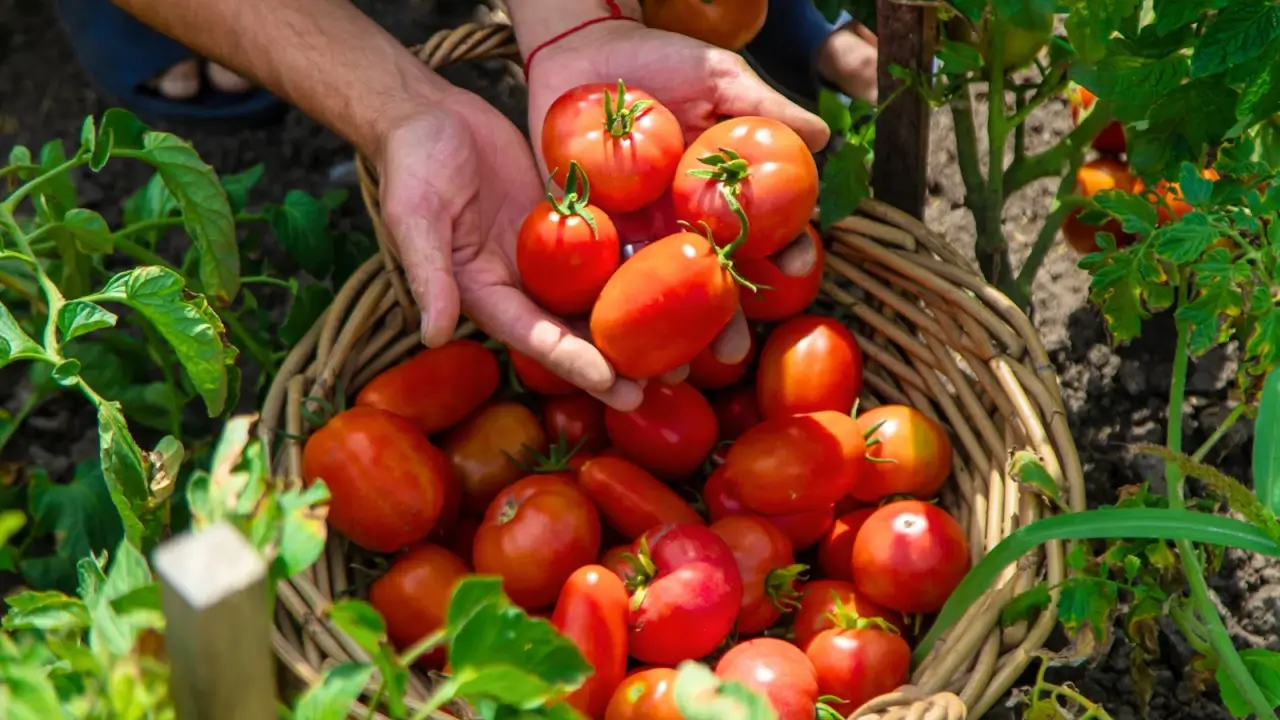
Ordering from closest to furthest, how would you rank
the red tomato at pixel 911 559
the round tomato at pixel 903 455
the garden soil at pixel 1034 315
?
the red tomato at pixel 911 559
the round tomato at pixel 903 455
the garden soil at pixel 1034 315

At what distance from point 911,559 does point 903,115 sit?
604 millimetres

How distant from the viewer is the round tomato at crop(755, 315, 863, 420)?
1.48 m

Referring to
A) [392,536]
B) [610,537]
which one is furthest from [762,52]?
[392,536]

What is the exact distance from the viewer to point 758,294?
1.50 m

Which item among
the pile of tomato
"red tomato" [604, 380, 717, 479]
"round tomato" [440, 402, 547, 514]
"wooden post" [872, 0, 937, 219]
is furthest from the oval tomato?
"wooden post" [872, 0, 937, 219]

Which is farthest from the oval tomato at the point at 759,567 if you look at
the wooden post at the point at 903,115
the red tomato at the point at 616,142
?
the wooden post at the point at 903,115

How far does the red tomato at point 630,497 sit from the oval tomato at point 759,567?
5 centimetres

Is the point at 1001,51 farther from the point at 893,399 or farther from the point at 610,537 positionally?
the point at 610,537

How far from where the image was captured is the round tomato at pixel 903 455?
56.9 inches

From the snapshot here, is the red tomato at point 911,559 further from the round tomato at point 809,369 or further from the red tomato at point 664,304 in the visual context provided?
the red tomato at point 664,304

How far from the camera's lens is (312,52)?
166 cm

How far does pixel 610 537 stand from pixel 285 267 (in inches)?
35.1

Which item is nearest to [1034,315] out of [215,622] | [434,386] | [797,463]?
[797,463]

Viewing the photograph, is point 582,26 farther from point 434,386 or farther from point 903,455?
point 903,455
